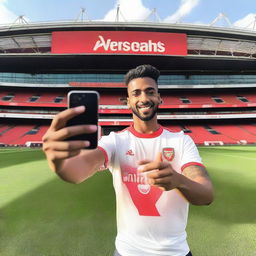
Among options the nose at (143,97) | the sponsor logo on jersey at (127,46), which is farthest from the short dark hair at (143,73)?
the sponsor logo on jersey at (127,46)

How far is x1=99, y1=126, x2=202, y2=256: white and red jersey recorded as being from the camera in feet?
4.65

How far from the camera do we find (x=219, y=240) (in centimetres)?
258

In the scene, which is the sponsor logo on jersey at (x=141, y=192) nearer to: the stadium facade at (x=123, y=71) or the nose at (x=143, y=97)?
the nose at (x=143, y=97)

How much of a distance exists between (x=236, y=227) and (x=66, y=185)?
408 cm

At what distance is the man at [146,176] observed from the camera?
1.37 meters

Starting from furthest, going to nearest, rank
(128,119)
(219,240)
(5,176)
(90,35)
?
(128,119) → (90,35) → (5,176) → (219,240)

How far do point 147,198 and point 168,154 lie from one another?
37 centimetres

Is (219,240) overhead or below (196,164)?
below

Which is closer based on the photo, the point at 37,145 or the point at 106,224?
the point at 106,224

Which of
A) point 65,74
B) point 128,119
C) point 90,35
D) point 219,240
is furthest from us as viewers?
point 65,74

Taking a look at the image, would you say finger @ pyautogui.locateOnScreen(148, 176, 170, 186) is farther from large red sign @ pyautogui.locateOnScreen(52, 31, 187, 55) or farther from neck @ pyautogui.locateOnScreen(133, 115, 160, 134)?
large red sign @ pyautogui.locateOnScreen(52, 31, 187, 55)

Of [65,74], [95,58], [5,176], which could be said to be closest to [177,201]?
[5,176]

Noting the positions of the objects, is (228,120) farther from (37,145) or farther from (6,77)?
(6,77)

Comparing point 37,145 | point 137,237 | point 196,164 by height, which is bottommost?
point 37,145
